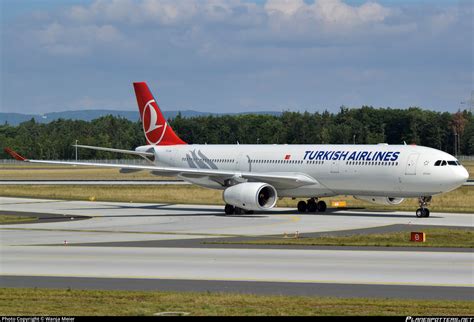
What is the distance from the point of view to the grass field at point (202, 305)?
2142 centimetres

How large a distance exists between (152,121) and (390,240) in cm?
3287

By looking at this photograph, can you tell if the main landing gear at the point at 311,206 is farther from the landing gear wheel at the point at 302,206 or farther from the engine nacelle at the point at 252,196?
the engine nacelle at the point at 252,196

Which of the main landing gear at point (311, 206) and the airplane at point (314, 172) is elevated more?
the airplane at point (314, 172)

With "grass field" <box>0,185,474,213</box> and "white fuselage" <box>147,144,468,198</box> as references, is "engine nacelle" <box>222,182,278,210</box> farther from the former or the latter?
→ "grass field" <box>0,185,474,213</box>

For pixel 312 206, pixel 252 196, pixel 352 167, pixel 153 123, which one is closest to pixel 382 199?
pixel 352 167

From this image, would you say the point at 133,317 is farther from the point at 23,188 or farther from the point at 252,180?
the point at 23,188

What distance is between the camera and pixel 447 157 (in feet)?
175

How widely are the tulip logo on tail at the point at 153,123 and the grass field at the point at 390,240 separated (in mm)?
29580

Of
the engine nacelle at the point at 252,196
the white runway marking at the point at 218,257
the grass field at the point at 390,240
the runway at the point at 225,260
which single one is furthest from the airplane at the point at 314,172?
the grass field at the point at 390,240

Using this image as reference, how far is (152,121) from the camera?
68.6m

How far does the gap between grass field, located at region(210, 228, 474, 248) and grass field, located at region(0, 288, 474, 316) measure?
14.0 metres

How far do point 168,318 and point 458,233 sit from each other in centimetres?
2382

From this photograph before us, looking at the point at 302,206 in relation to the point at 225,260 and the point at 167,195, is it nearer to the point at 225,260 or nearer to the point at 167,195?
the point at 167,195

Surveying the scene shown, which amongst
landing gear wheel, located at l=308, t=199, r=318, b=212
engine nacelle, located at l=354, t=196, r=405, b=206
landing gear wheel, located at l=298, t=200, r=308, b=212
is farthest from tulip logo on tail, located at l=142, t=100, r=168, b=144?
engine nacelle, located at l=354, t=196, r=405, b=206
